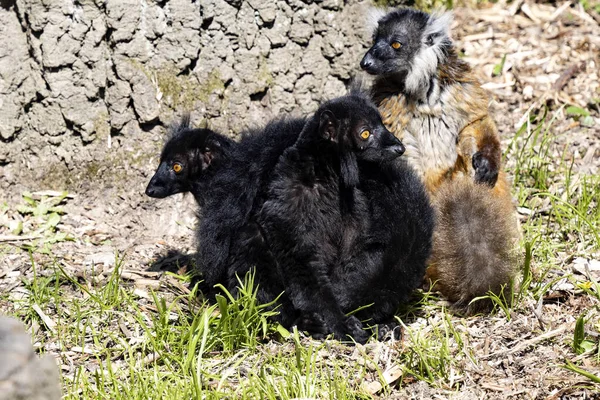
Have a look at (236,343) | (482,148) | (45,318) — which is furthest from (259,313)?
(482,148)

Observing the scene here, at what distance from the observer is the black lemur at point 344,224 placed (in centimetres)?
502

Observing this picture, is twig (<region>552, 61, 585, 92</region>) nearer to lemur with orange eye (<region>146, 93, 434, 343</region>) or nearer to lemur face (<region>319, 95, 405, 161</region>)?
lemur with orange eye (<region>146, 93, 434, 343</region>)

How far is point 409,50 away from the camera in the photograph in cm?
627

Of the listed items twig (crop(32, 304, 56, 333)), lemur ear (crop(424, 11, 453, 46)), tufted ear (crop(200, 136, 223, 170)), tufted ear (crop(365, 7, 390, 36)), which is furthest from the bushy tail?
twig (crop(32, 304, 56, 333))

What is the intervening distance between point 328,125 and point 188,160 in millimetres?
1163

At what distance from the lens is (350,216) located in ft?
17.1

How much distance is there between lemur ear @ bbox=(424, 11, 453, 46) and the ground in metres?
1.32

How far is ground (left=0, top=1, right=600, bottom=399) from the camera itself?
4.45 metres

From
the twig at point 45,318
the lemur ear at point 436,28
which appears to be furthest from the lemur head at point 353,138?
the twig at point 45,318

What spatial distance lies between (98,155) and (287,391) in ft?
10.0

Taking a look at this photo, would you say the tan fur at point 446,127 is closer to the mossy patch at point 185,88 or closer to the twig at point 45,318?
the mossy patch at point 185,88

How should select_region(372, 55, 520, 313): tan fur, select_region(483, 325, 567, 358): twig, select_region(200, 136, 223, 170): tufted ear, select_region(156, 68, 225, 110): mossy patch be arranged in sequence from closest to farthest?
1. select_region(483, 325, 567, 358): twig
2. select_region(200, 136, 223, 170): tufted ear
3. select_region(372, 55, 520, 313): tan fur
4. select_region(156, 68, 225, 110): mossy patch

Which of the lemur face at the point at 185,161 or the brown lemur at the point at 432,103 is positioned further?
the brown lemur at the point at 432,103

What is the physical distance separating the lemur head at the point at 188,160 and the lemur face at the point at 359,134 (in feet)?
3.09
